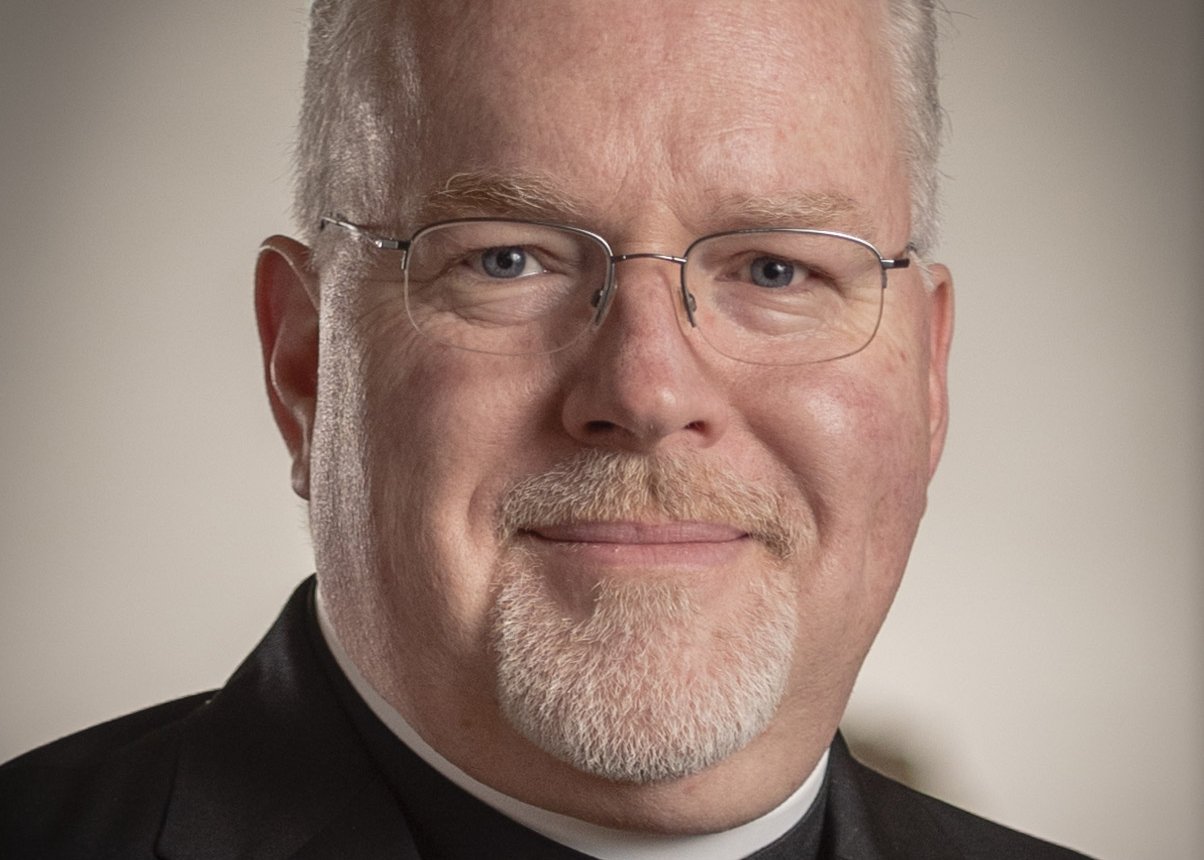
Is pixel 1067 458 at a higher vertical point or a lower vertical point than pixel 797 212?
lower

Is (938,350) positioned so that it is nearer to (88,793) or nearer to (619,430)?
(619,430)

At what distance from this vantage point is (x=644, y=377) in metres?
2.31

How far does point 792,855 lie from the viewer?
2805 millimetres

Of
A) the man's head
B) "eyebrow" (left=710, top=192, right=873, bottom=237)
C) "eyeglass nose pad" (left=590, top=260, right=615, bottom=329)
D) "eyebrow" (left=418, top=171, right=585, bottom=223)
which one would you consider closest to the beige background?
the man's head

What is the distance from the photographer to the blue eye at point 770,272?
250 cm

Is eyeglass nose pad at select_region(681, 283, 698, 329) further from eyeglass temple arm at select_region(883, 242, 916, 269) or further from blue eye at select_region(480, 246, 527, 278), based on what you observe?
eyeglass temple arm at select_region(883, 242, 916, 269)

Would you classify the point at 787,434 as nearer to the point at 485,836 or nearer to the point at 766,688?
the point at 766,688

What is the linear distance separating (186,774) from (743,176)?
1208 millimetres

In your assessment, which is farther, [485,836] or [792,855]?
[792,855]

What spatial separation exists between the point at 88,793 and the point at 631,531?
96cm

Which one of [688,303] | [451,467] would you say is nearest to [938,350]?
[688,303]

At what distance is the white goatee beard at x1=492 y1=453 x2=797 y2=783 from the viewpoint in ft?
7.75

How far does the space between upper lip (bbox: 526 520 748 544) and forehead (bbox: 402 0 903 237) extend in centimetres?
42

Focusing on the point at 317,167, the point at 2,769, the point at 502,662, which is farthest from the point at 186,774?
the point at 317,167
